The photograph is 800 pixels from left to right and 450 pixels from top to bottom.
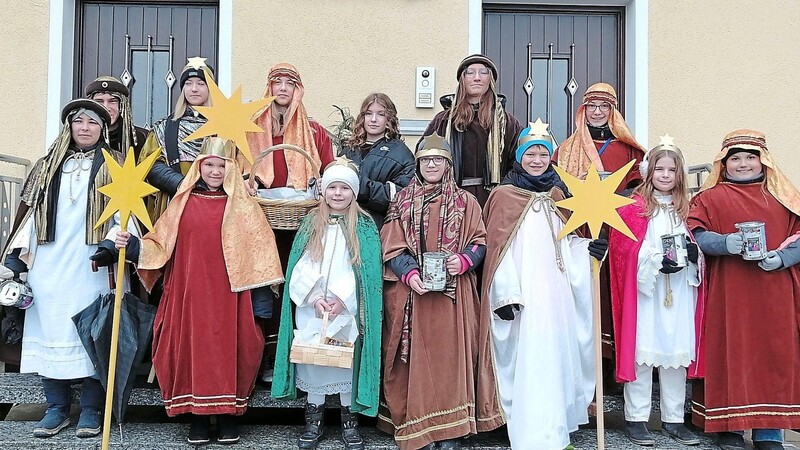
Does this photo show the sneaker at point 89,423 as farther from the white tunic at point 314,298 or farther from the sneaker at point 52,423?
the white tunic at point 314,298

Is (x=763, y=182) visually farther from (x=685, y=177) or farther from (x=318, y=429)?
(x=318, y=429)

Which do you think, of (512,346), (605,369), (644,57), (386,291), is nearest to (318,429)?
(386,291)

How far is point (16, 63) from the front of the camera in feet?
20.7

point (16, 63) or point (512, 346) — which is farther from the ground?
point (16, 63)

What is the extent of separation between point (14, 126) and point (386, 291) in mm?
3973

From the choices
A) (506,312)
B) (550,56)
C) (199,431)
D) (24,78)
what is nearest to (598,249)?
(506,312)

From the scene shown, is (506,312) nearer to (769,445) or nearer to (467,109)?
(467,109)

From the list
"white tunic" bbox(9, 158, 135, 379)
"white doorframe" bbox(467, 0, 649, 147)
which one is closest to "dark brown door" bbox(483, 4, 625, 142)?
"white doorframe" bbox(467, 0, 649, 147)

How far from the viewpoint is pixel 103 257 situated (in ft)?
13.3

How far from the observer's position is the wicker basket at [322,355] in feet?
12.6

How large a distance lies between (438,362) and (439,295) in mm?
365

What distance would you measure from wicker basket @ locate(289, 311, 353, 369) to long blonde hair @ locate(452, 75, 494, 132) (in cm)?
170

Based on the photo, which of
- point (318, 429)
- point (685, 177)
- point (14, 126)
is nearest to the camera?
point (318, 429)

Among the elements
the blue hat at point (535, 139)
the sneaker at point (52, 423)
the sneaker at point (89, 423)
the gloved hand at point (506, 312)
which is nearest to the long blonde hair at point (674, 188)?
the blue hat at point (535, 139)
